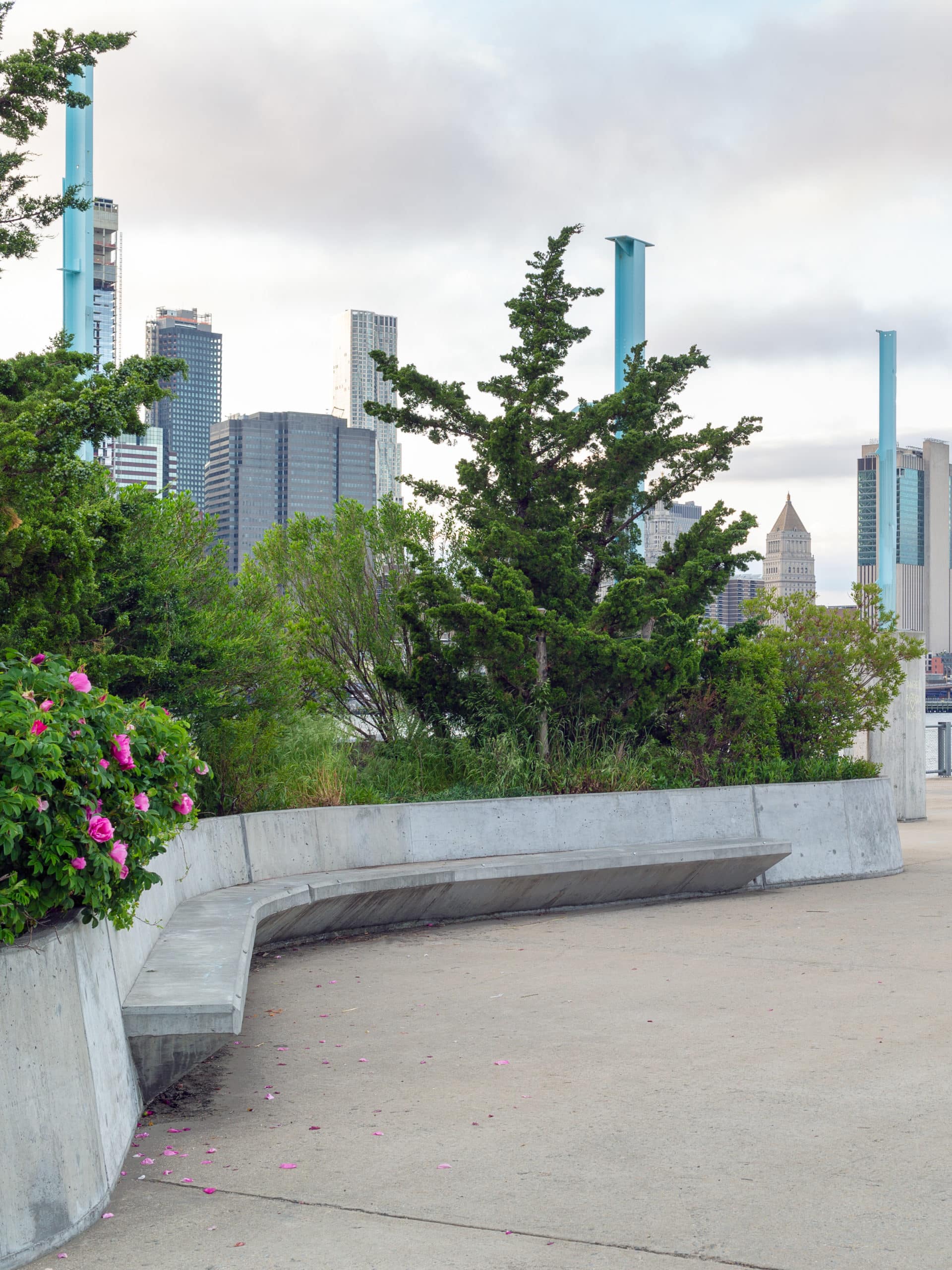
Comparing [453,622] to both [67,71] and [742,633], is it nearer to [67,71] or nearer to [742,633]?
[742,633]

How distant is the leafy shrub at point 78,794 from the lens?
4.27 meters

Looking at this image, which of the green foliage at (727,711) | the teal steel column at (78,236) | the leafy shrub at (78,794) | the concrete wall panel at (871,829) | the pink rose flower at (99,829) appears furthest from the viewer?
the green foliage at (727,711)

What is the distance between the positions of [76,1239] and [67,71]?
7.47 m

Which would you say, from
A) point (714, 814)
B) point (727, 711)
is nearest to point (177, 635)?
point (714, 814)

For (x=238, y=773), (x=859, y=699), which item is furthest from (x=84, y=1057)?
(x=859, y=699)

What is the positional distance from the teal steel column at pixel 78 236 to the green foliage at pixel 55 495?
3.48m

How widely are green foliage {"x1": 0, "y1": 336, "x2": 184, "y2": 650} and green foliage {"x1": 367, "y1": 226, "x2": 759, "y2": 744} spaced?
4682mm

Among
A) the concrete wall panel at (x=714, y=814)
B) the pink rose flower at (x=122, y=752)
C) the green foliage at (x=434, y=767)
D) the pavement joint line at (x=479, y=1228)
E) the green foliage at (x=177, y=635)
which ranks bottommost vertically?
the pavement joint line at (x=479, y=1228)

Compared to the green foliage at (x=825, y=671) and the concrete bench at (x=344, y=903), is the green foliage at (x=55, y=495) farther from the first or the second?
the green foliage at (x=825, y=671)

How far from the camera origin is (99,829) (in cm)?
445

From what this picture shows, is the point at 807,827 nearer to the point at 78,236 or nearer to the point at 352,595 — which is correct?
the point at 352,595

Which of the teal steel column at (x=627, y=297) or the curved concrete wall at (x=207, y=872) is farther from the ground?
the teal steel column at (x=627, y=297)

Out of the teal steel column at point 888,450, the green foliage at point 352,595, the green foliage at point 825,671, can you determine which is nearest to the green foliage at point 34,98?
the green foliage at point 352,595

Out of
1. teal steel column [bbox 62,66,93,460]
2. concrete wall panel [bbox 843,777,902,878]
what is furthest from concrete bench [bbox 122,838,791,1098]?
teal steel column [bbox 62,66,93,460]
